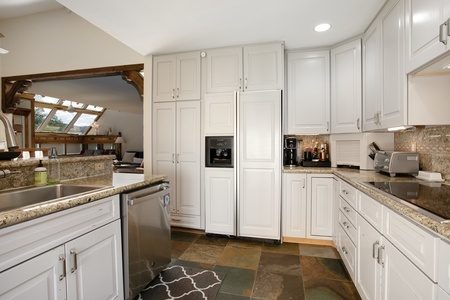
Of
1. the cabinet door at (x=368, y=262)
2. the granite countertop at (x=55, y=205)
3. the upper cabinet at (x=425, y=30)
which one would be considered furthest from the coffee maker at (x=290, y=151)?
the granite countertop at (x=55, y=205)

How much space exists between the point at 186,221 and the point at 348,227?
6.36 ft

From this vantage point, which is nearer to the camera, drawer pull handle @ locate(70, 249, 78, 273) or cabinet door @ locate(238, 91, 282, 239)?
drawer pull handle @ locate(70, 249, 78, 273)

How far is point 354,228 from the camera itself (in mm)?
1807

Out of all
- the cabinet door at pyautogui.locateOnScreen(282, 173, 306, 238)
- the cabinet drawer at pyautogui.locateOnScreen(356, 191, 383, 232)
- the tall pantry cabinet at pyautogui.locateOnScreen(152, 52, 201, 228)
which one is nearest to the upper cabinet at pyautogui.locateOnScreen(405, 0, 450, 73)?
the cabinet drawer at pyautogui.locateOnScreen(356, 191, 383, 232)

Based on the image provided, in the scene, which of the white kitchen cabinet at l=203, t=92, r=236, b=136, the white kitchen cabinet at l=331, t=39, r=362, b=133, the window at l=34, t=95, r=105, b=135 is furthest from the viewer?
the window at l=34, t=95, r=105, b=135

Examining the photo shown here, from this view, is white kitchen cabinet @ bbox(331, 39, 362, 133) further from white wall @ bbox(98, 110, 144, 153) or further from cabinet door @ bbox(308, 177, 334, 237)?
white wall @ bbox(98, 110, 144, 153)

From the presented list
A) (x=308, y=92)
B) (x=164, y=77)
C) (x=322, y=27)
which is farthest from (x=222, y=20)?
(x=308, y=92)

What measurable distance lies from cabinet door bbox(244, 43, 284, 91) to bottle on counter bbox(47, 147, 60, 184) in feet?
6.69

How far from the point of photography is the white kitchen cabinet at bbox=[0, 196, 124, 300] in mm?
967

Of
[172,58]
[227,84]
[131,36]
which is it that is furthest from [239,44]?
[131,36]

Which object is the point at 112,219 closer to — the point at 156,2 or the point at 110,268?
the point at 110,268

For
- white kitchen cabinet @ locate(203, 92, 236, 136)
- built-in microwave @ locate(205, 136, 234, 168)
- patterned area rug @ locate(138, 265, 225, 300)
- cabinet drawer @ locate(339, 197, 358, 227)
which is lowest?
patterned area rug @ locate(138, 265, 225, 300)

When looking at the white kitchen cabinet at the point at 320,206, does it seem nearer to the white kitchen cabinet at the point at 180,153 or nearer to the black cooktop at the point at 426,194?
the black cooktop at the point at 426,194

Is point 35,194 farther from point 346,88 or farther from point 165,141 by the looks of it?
point 346,88
